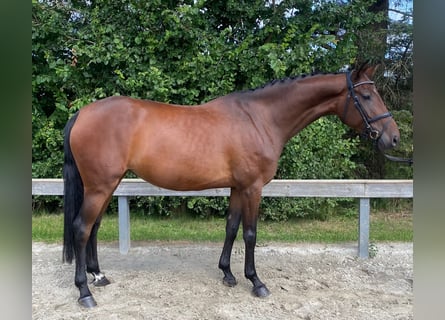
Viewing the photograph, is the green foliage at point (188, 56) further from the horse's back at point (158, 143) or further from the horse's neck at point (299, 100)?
the horse's back at point (158, 143)

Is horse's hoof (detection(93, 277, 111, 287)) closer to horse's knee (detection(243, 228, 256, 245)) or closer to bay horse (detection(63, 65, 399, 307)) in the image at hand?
bay horse (detection(63, 65, 399, 307))

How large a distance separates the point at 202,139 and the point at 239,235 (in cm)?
239

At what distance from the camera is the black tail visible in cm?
304

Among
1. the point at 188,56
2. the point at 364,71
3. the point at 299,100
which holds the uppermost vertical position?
the point at 188,56

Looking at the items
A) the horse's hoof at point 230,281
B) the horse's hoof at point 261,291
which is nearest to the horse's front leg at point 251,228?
the horse's hoof at point 261,291

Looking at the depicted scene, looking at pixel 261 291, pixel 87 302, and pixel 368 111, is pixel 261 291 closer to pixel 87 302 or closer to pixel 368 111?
pixel 87 302

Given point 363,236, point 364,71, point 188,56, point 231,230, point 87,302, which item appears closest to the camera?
point 87,302

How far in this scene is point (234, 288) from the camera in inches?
128

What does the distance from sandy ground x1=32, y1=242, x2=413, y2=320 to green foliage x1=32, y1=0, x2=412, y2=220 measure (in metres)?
1.56

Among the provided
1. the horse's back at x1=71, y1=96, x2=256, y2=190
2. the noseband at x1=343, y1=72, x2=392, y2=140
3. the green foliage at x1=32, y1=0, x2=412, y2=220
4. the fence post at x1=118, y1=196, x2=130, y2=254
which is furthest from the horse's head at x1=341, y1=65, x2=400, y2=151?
the fence post at x1=118, y1=196, x2=130, y2=254

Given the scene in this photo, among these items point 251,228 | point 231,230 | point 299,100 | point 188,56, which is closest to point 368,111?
point 299,100

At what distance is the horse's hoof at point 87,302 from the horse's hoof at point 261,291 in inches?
53.6
